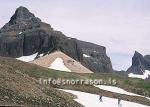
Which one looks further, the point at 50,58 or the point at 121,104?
the point at 50,58

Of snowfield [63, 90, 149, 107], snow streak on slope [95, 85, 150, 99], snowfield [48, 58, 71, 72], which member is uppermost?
snowfield [48, 58, 71, 72]

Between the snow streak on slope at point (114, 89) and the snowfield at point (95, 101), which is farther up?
the snow streak on slope at point (114, 89)

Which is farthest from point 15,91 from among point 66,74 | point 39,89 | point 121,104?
point 66,74

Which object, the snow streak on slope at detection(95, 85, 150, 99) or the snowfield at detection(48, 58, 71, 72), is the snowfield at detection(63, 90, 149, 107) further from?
the snowfield at detection(48, 58, 71, 72)

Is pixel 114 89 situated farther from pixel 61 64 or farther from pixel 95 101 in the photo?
pixel 61 64

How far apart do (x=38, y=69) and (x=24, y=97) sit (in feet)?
112

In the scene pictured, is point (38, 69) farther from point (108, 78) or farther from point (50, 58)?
point (50, 58)

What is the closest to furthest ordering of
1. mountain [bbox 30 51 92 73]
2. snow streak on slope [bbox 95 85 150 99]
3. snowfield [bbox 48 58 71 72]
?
1. snow streak on slope [bbox 95 85 150 99]
2. snowfield [bbox 48 58 71 72]
3. mountain [bbox 30 51 92 73]

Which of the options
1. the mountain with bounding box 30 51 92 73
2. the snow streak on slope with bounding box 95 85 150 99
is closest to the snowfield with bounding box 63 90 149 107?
the snow streak on slope with bounding box 95 85 150 99

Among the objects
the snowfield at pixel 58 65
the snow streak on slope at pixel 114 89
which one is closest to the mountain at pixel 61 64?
the snowfield at pixel 58 65

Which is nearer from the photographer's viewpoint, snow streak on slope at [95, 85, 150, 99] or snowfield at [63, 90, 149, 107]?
snowfield at [63, 90, 149, 107]

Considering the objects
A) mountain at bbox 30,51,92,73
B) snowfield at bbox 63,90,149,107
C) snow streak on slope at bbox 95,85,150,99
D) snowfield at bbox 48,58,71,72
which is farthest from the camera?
mountain at bbox 30,51,92,73

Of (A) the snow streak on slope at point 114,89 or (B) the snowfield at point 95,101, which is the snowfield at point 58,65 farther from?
(B) the snowfield at point 95,101

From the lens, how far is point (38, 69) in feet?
274
